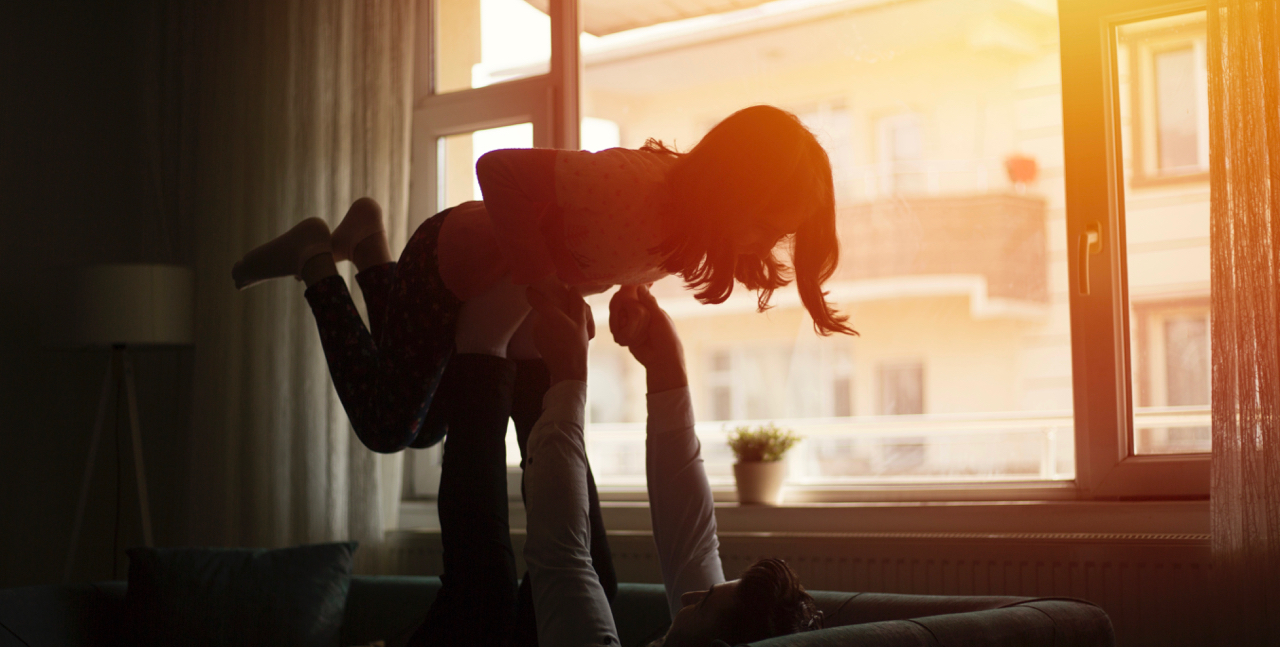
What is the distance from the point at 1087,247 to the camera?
251cm

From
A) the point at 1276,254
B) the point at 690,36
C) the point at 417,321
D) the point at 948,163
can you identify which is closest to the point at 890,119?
the point at 948,163

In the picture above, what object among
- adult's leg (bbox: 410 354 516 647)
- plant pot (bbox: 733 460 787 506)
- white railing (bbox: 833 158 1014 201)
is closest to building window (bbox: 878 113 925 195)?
white railing (bbox: 833 158 1014 201)

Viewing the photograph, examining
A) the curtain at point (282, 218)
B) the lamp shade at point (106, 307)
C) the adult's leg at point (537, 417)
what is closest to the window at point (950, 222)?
the curtain at point (282, 218)

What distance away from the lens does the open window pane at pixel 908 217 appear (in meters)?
3.26

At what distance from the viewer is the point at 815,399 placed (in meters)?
4.07

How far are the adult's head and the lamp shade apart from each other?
7.86 ft

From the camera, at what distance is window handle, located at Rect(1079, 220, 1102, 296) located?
250 cm

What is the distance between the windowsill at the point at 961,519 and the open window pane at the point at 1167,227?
22cm

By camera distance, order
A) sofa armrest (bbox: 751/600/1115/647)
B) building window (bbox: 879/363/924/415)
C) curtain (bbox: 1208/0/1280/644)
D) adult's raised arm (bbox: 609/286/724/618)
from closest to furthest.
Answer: sofa armrest (bbox: 751/600/1115/647)
adult's raised arm (bbox: 609/286/724/618)
curtain (bbox: 1208/0/1280/644)
building window (bbox: 879/363/924/415)

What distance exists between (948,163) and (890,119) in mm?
293

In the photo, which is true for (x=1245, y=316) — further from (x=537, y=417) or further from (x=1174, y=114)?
(x=537, y=417)

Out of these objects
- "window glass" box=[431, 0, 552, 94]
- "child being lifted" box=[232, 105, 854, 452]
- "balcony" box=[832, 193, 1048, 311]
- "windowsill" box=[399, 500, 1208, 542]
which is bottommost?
"windowsill" box=[399, 500, 1208, 542]

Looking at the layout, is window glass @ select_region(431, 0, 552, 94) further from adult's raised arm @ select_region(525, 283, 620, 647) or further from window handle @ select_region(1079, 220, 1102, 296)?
adult's raised arm @ select_region(525, 283, 620, 647)

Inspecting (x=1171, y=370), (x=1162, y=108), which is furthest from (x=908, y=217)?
(x=1171, y=370)
